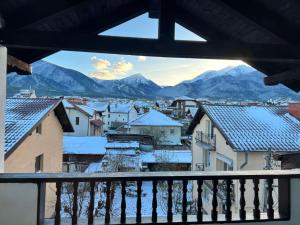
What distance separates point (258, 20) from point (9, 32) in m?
2.01

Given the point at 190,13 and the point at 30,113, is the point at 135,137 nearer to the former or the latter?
the point at 30,113

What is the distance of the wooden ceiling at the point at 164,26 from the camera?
2.49 metres

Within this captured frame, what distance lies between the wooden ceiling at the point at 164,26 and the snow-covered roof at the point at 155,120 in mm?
19407

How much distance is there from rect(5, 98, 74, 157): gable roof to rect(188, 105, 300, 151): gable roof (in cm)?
502

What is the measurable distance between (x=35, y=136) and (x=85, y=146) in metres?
6.78

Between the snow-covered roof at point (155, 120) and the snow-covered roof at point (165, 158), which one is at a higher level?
the snow-covered roof at point (155, 120)

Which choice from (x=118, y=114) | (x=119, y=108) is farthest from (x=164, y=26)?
(x=119, y=108)

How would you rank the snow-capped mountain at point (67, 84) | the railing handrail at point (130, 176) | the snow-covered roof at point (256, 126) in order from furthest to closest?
the snow-capped mountain at point (67, 84) → the snow-covered roof at point (256, 126) → the railing handrail at point (130, 176)

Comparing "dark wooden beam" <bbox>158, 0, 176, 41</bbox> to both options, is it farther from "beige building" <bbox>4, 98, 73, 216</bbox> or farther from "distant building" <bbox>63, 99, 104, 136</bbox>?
"distant building" <bbox>63, 99, 104, 136</bbox>

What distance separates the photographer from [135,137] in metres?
20.6

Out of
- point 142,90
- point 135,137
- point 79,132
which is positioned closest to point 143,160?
point 135,137

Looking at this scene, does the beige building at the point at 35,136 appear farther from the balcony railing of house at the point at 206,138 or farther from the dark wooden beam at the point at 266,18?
the dark wooden beam at the point at 266,18

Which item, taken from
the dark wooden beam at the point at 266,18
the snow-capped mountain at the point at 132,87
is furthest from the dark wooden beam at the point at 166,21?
the snow-capped mountain at the point at 132,87

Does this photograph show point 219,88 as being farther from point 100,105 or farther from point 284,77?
point 284,77
